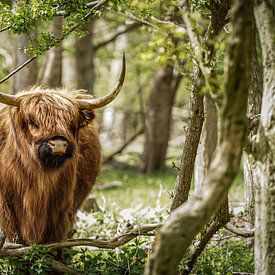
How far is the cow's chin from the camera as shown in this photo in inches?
227

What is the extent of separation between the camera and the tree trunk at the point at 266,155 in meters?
4.32

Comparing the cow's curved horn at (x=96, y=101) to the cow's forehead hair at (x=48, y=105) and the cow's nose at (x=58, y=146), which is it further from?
the cow's nose at (x=58, y=146)

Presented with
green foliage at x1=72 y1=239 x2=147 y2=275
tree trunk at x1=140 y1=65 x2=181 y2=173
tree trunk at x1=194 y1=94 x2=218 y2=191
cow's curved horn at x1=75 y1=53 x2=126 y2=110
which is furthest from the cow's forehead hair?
tree trunk at x1=140 y1=65 x2=181 y2=173

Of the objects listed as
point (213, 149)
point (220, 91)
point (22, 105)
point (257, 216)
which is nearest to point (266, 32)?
point (220, 91)

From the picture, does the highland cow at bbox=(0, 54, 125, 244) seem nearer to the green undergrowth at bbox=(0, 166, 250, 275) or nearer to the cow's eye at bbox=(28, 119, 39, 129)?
the cow's eye at bbox=(28, 119, 39, 129)

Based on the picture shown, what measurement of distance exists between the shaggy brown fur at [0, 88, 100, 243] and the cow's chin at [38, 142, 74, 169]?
0.09 metres

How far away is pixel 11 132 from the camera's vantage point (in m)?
6.38

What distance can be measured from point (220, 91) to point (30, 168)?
8.51 feet

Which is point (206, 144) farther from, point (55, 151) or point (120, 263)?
point (55, 151)

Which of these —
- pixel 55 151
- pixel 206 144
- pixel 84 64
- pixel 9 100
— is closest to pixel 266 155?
pixel 55 151

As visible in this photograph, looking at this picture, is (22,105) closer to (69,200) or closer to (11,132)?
(11,132)

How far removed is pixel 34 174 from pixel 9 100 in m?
0.75

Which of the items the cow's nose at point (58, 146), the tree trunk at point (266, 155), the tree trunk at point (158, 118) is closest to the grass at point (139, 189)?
the tree trunk at point (158, 118)

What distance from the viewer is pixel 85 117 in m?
6.71
